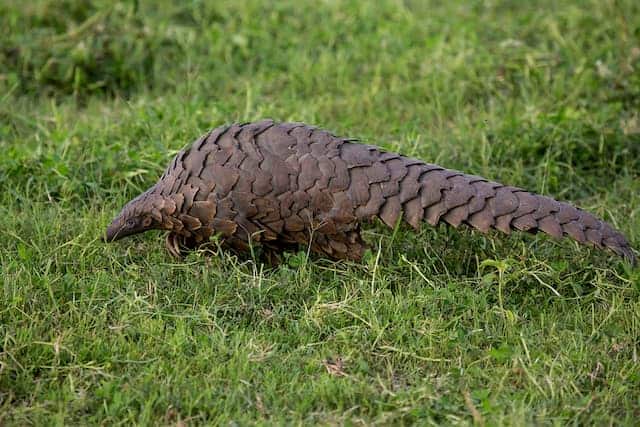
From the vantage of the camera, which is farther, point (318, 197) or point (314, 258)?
point (314, 258)

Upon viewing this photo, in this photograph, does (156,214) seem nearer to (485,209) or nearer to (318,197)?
(318,197)

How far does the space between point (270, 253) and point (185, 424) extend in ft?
3.63

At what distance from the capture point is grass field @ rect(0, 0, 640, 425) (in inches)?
127

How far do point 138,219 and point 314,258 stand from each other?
72 cm

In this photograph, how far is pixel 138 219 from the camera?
4.05m

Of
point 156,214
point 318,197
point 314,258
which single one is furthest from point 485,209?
point 156,214

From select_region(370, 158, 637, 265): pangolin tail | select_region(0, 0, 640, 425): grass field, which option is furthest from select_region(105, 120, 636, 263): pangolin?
select_region(0, 0, 640, 425): grass field

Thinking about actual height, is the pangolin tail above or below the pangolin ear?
above

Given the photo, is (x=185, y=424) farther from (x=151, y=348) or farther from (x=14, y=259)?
(x=14, y=259)

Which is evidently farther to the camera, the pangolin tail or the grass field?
the pangolin tail

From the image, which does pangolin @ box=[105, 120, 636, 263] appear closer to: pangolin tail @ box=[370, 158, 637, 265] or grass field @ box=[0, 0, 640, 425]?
pangolin tail @ box=[370, 158, 637, 265]

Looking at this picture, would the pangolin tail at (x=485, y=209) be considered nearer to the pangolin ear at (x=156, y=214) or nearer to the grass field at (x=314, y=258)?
the grass field at (x=314, y=258)

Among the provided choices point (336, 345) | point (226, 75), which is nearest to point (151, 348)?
point (336, 345)

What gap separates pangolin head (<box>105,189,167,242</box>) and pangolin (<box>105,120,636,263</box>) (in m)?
0.01
